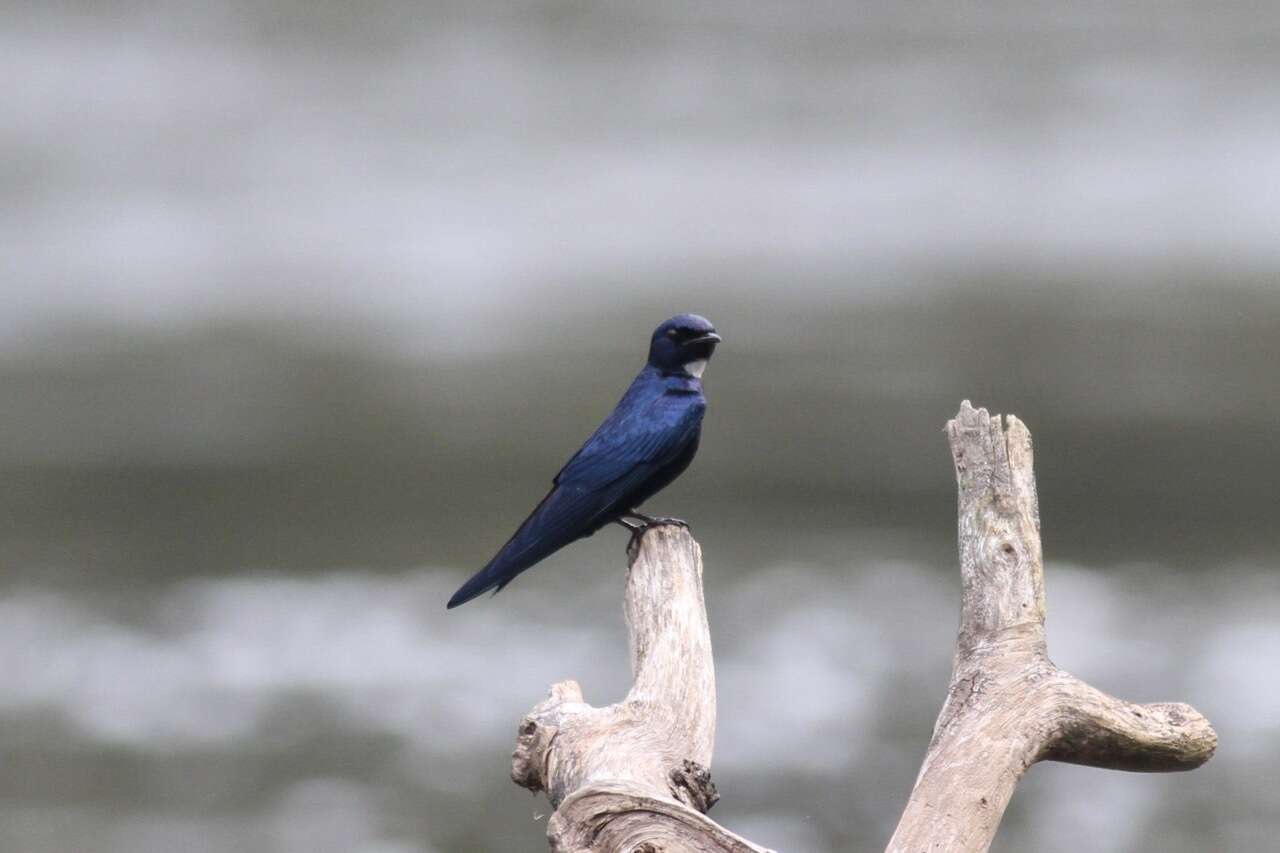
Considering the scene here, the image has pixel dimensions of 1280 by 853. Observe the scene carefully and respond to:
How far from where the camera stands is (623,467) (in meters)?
4.26

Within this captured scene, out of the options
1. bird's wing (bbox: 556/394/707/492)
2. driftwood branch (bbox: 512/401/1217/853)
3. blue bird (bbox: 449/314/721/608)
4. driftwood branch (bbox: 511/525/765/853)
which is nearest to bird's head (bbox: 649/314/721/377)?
blue bird (bbox: 449/314/721/608)

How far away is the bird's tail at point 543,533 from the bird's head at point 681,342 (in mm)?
425

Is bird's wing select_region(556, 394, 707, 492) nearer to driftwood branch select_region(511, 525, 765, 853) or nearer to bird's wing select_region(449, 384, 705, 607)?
bird's wing select_region(449, 384, 705, 607)

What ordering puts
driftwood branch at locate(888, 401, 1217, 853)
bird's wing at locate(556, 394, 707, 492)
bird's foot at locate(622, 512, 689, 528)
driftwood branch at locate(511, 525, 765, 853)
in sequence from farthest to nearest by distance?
bird's wing at locate(556, 394, 707, 492)
bird's foot at locate(622, 512, 689, 528)
driftwood branch at locate(888, 401, 1217, 853)
driftwood branch at locate(511, 525, 765, 853)

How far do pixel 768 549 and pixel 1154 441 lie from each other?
134 inches

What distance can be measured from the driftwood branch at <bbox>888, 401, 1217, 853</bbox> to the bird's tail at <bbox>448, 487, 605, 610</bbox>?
114 centimetres

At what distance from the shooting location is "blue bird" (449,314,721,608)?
165 inches

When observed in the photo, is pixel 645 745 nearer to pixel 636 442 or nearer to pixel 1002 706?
pixel 1002 706

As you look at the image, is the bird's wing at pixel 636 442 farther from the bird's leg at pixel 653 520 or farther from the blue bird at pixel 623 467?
the bird's leg at pixel 653 520

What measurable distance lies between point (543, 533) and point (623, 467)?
0.24 meters

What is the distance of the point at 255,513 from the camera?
40.7 ft

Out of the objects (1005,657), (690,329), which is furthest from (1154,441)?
(1005,657)

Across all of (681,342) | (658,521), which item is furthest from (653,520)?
(681,342)

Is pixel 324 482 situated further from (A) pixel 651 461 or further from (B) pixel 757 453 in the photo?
(A) pixel 651 461
